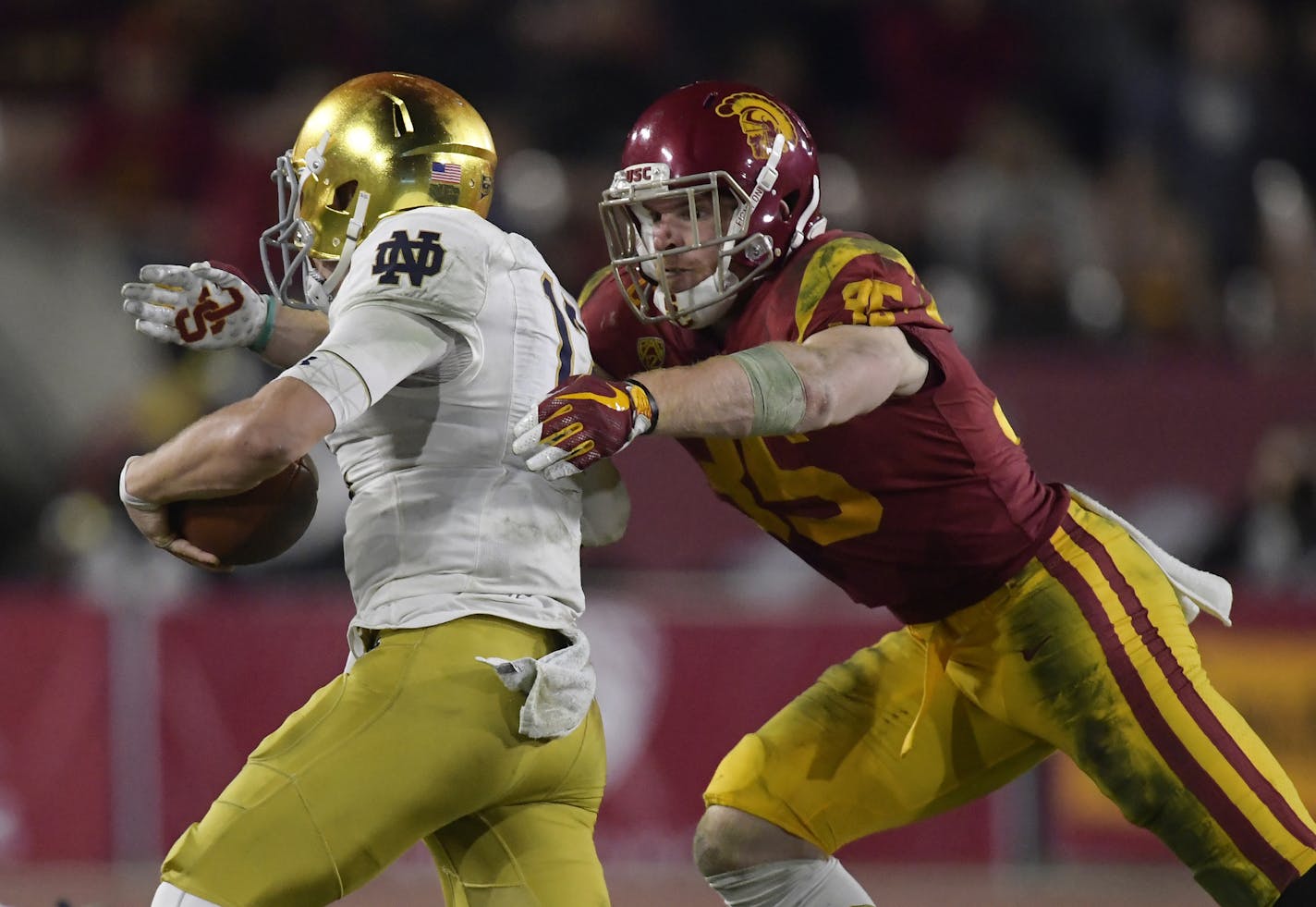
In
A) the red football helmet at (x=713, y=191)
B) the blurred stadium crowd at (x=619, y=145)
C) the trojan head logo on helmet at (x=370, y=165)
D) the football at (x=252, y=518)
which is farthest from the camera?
the blurred stadium crowd at (x=619, y=145)

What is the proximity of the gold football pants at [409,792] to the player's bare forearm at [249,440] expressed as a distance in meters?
0.39

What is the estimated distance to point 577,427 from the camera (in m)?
2.66

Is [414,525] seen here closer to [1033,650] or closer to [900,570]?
[900,570]

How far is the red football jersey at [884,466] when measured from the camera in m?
3.31

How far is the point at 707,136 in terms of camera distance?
3.45 meters

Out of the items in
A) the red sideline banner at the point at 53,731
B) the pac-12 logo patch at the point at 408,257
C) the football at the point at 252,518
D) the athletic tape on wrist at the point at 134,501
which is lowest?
the red sideline banner at the point at 53,731

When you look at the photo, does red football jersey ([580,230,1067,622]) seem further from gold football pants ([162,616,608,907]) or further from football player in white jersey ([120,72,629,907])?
gold football pants ([162,616,608,907])

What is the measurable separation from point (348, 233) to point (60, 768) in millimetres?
4249

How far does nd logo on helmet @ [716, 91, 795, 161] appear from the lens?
349cm

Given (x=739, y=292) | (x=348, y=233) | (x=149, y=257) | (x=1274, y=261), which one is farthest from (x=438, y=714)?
(x=1274, y=261)

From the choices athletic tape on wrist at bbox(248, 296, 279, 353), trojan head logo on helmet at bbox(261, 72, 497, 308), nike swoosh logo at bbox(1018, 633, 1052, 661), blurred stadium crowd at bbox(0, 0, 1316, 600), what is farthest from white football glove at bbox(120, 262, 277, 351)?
blurred stadium crowd at bbox(0, 0, 1316, 600)

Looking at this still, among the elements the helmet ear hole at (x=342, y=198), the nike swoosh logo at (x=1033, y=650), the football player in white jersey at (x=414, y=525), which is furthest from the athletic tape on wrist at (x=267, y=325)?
the nike swoosh logo at (x=1033, y=650)

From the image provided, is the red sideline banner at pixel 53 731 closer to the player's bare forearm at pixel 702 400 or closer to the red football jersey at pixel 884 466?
the red football jersey at pixel 884 466

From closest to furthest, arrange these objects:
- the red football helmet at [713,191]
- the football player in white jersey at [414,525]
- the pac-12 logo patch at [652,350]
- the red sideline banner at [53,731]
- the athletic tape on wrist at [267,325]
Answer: the football player in white jersey at [414,525] → the red football helmet at [713,191] → the athletic tape on wrist at [267,325] → the pac-12 logo patch at [652,350] → the red sideline banner at [53,731]
